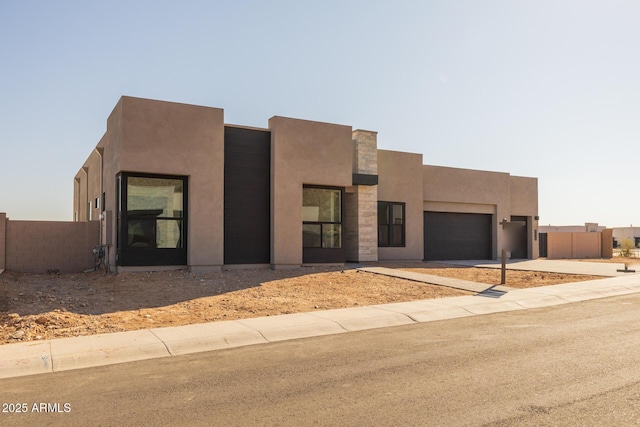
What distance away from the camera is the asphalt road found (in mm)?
4797

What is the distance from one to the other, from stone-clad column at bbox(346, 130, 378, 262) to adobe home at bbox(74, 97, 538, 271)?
0.15 ft

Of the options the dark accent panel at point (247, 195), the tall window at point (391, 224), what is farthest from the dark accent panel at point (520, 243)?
the dark accent panel at point (247, 195)

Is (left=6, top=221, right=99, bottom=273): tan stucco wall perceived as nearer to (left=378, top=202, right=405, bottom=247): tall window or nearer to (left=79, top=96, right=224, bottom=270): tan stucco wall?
(left=79, top=96, right=224, bottom=270): tan stucco wall

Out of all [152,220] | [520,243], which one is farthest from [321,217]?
[520,243]

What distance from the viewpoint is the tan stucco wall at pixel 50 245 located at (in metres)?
18.4

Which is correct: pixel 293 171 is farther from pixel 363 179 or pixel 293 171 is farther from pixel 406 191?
pixel 406 191

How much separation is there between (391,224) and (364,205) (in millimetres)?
2530

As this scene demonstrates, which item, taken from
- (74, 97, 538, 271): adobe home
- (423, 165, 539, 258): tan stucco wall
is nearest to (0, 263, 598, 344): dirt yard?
(74, 97, 538, 271): adobe home

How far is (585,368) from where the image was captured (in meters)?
6.42

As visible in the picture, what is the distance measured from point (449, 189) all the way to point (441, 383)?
21.7 m

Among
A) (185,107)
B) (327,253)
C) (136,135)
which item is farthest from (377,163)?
(136,135)

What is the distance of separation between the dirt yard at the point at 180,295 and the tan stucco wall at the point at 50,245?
1016mm

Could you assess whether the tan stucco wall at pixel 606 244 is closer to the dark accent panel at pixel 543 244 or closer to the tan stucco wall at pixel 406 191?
the dark accent panel at pixel 543 244

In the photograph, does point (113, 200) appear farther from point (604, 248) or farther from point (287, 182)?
point (604, 248)
